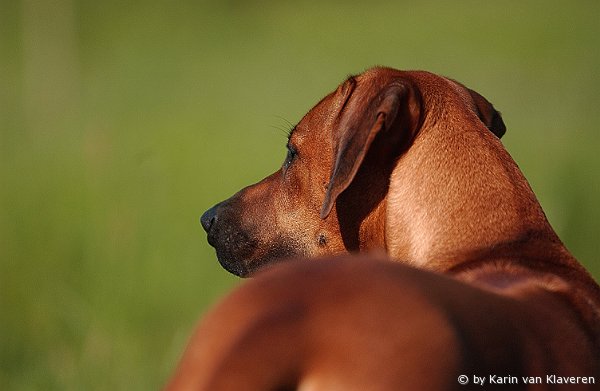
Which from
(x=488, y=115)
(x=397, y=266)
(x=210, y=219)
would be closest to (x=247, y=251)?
(x=210, y=219)

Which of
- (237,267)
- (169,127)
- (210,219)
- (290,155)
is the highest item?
(290,155)

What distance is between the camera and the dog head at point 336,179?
9.15ft

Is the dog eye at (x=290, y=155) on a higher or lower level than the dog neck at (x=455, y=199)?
higher

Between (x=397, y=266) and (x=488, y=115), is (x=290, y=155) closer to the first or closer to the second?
(x=488, y=115)

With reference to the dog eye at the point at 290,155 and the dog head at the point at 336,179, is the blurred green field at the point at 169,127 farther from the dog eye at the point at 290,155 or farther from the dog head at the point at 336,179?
the dog eye at the point at 290,155

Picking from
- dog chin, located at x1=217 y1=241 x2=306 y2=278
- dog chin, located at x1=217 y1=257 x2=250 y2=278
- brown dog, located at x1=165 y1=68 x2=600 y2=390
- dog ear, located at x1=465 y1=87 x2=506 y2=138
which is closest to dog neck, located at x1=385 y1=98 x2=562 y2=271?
brown dog, located at x1=165 y1=68 x2=600 y2=390

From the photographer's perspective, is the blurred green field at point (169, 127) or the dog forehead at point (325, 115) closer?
the dog forehead at point (325, 115)

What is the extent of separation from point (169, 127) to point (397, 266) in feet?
27.4

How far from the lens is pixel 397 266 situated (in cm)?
195

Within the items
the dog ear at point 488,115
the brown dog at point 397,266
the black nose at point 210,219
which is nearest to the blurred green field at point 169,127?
the black nose at point 210,219

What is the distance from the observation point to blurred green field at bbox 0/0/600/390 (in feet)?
18.3

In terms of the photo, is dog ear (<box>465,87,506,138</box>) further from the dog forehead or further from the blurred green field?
the blurred green field

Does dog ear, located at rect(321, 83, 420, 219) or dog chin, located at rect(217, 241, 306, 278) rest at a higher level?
dog ear, located at rect(321, 83, 420, 219)

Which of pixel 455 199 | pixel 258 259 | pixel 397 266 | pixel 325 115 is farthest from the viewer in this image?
pixel 258 259
